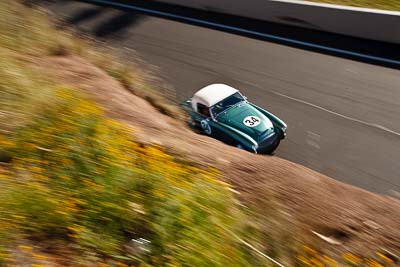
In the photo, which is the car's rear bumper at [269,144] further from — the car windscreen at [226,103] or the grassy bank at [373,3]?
the grassy bank at [373,3]

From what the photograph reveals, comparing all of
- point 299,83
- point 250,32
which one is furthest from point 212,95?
point 250,32

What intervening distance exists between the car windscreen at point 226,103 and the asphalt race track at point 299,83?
1.47 m

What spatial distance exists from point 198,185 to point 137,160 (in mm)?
722

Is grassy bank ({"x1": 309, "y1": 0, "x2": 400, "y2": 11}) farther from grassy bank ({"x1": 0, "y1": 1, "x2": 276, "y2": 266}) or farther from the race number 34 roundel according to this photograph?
grassy bank ({"x1": 0, "y1": 1, "x2": 276, "y2": 266})

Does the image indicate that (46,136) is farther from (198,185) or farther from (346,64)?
(346,64)

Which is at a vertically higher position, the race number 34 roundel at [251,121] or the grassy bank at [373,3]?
the grassy bank at [373,3]

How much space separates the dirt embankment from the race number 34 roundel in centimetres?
289

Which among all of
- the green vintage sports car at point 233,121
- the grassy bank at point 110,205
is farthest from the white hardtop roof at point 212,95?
the grassy bank at point 110,205

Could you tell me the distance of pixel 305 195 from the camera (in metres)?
5.30

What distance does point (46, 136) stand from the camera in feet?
15.4

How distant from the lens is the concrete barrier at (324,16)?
44.3 ft

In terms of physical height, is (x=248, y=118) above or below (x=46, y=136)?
below

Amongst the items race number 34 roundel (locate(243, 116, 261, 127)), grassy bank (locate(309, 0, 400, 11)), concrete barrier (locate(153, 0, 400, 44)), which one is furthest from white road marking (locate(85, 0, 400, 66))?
Answer: race number 34 roundel (locate(243, 116, 261, 127))

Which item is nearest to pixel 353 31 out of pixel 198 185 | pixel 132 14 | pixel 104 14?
pixel 132 14
